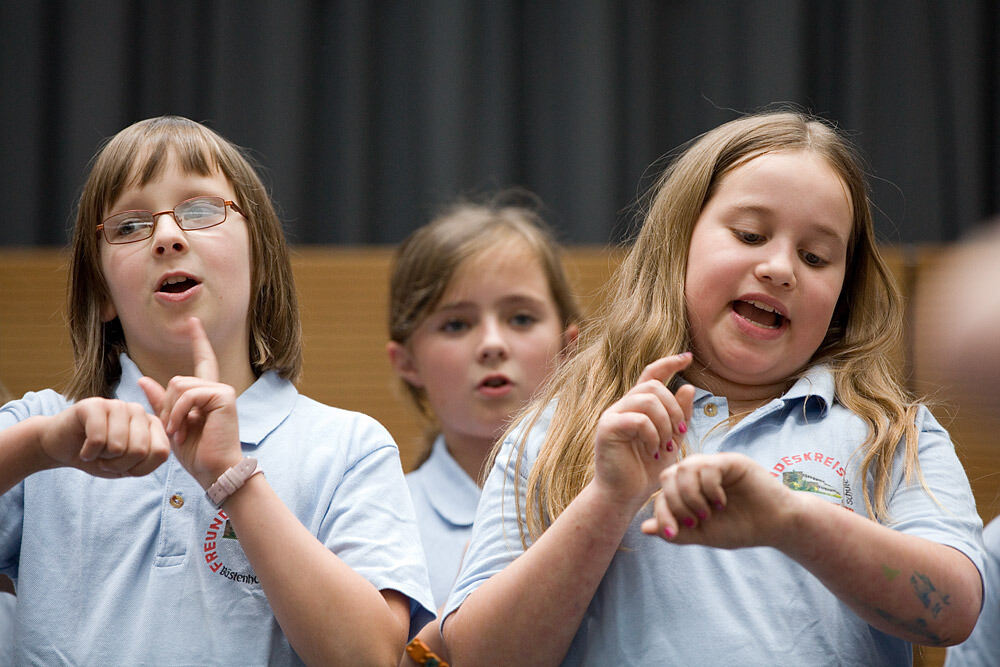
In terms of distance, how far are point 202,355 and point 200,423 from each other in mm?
101

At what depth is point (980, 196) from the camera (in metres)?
2.61

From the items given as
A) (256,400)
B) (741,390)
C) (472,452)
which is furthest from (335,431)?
(472,452)

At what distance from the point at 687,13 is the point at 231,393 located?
6.53ft

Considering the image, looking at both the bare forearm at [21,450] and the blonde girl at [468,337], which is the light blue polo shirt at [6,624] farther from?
the blonde girl at [468,337]

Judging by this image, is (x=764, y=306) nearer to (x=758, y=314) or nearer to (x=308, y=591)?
(x=758, y=314)

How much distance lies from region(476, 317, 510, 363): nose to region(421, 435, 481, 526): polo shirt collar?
20 cm

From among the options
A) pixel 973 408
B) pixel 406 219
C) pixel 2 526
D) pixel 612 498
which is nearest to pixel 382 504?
pixel 612 498

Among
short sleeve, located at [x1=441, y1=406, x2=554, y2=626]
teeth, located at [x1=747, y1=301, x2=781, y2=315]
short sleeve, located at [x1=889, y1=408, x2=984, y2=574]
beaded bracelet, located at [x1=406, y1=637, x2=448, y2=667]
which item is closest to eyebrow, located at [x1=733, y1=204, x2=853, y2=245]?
teeth, located at [x1=747, y1=301, x2=781, y2=315]

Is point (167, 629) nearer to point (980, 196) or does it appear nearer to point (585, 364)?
point (585, 364)

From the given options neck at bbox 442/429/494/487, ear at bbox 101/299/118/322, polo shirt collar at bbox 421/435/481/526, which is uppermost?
ear at bbox 101/299/118/322

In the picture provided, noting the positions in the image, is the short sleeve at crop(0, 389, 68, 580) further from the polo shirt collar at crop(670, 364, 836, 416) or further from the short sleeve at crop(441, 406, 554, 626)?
the polo shirt collar at crop(670, 364, 836, 416)

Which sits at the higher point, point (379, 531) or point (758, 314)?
point (758, 314)

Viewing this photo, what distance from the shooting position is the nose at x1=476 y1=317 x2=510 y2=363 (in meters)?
1.76

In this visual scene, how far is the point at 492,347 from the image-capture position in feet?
5.77
